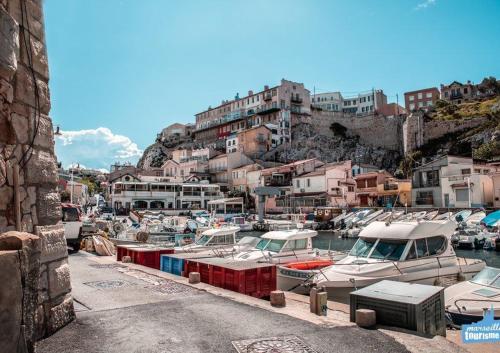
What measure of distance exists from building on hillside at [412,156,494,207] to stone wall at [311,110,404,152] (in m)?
39.1

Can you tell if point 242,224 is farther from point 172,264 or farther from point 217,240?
point 172,264

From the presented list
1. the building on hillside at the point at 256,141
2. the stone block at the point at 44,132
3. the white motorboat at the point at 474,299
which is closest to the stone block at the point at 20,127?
the stone block at the point at 44,132

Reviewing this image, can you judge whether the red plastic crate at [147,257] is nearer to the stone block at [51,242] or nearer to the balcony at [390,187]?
the stone block at [51,242]

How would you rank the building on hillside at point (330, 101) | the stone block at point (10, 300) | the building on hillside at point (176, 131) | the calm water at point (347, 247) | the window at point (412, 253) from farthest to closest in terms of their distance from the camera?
the building on hillside at point (176, 131) < the building on hillside at point (330, 101) < the calm water at point (347, 247) < the window at point (412, 253) < the stone block at point (10, 300)

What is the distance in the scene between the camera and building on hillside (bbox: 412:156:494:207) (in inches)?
1884

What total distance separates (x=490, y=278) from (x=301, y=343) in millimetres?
9386

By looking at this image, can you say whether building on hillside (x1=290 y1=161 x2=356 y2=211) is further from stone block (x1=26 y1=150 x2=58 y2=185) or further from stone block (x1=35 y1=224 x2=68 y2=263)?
stone block (x1=26 y1=150 x2=58 y2=185)

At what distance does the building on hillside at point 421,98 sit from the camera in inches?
4360

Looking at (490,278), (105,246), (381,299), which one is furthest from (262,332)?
(105,246)

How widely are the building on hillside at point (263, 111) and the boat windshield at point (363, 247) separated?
7689 cm

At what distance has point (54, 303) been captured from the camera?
242 inches

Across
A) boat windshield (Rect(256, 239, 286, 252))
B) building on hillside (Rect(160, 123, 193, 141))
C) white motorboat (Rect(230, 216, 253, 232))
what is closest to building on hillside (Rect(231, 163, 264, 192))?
white motorboat (Rect(230, 216, 253, 232))

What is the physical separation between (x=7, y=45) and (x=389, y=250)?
14083mm

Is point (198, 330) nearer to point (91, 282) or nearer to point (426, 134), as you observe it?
point (91, 282)
